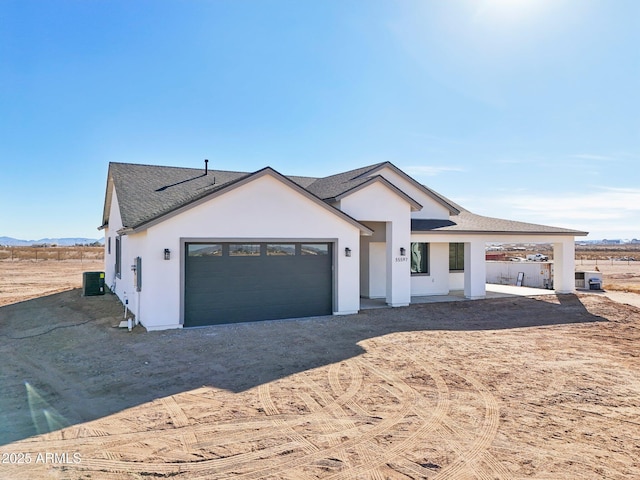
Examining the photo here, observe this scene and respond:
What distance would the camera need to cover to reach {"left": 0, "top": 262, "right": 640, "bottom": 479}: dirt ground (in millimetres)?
4020

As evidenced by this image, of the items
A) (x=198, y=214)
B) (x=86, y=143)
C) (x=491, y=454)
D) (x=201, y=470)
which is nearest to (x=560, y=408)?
(x=491, y=454)

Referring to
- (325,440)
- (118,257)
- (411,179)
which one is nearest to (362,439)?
(325,440)

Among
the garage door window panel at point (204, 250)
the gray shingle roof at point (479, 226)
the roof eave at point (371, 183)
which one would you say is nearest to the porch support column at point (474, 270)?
the gray shingle roof at point (479, 226)

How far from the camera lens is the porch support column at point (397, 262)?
1425cm

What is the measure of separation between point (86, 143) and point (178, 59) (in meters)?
8.46

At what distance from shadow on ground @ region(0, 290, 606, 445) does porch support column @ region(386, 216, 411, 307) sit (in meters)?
0.68

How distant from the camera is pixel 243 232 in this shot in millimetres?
11078

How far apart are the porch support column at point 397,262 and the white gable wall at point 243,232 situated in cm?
202

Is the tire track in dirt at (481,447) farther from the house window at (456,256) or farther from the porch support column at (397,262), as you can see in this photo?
the house window at (456,256)

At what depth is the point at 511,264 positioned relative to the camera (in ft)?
74.7

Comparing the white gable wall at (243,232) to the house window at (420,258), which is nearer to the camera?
the white gable wall at (243,232)

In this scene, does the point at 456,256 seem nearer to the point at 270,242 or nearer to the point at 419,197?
the point at 419,197

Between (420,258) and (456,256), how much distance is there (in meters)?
2.25

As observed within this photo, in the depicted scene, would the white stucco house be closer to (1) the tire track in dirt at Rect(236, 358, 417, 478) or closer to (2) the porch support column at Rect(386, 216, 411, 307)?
(2) the porch support column at Rect(386, 216, 411, 307)
